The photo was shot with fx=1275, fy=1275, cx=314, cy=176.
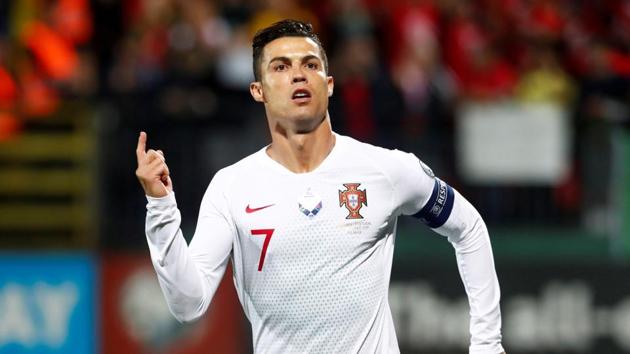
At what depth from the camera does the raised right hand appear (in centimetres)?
483

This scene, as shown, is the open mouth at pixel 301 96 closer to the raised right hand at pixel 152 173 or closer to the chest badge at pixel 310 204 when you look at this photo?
the chest badge at pixel 310 204

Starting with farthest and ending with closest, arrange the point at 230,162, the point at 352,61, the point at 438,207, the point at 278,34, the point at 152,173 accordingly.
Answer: the point at 352,61
the point at 230,162
the point at 438,207
the point at 278,34
the point at 152,173

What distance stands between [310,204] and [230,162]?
5689 millimetres

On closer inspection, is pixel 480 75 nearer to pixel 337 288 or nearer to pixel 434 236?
pixel 434 236

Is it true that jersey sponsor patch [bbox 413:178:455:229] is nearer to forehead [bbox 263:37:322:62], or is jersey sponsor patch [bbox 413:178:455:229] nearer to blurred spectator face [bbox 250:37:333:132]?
blurred spectator face [bbox 250:37:333:132]

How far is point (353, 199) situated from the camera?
5.30 meters

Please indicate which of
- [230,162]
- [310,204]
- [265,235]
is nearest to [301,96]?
[310,204]

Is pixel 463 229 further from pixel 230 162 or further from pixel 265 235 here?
pixel 230 162

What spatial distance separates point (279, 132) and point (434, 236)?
235 inches

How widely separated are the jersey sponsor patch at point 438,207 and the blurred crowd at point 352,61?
5.53 meters

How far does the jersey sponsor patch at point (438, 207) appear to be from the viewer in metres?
5.45

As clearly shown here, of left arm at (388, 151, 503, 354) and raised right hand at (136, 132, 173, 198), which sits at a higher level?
raised right hand at (136, 132, 173, 198)

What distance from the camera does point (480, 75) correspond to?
1232 centimetres

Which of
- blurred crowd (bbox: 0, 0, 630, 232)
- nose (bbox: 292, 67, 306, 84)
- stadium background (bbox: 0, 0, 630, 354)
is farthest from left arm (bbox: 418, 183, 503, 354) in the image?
blurred crowd (bbox: 0, 0, 630, 232)
